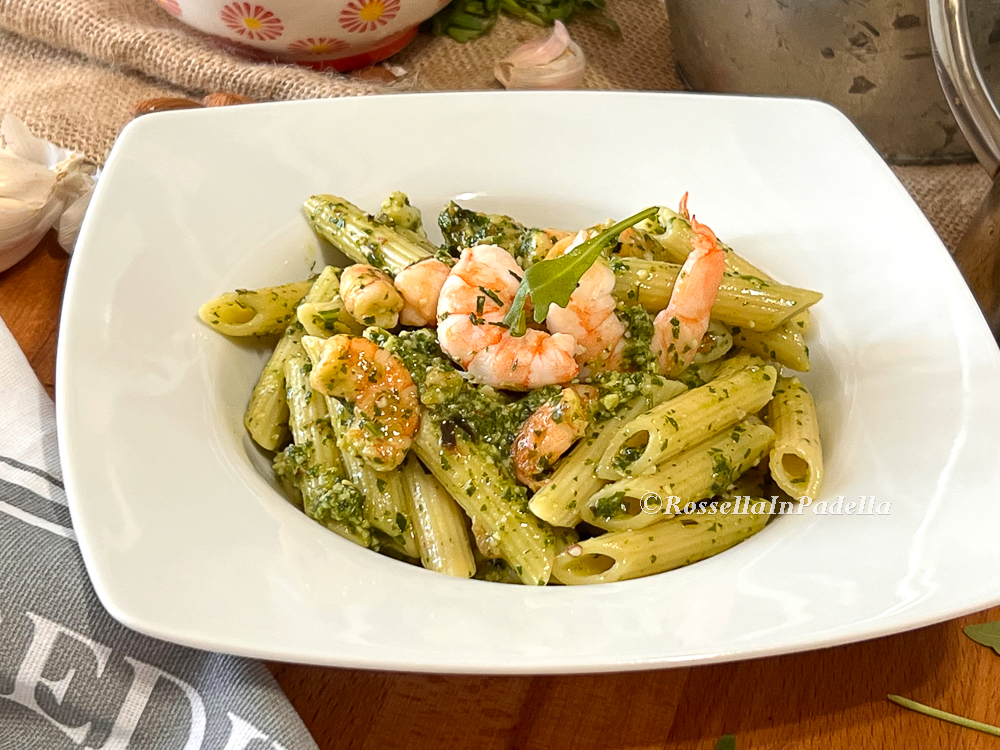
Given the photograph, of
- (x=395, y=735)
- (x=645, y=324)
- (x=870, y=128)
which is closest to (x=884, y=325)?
(x=645, y=324)

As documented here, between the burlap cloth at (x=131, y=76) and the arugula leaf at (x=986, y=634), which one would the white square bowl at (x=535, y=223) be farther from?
the burlap cloth at (x=131, y=76)

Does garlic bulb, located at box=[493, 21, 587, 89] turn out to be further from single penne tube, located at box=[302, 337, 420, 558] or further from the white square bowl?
single penne tube, located at box=[302, 337, 420, 558]

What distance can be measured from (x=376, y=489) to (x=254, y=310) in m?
0.41

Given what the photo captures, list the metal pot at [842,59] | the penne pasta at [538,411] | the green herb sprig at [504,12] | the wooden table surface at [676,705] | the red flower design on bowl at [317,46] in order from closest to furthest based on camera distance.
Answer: the wooden table surface at [676,705]
the penne pasta at [538,411]
the metal pot at [842,59]
the red flower design on bowl at [317,46]
the green herb sprig at [504,12]

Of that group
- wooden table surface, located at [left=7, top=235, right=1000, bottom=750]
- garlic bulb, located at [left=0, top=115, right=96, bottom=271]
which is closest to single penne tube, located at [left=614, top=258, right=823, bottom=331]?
wooden table surface, located at [left=7, top=235, right=1000, bottom=750]

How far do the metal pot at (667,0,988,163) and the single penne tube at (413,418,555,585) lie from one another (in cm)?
129

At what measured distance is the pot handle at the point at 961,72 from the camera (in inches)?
61.2

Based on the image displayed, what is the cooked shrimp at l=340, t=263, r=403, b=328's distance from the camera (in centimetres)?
144

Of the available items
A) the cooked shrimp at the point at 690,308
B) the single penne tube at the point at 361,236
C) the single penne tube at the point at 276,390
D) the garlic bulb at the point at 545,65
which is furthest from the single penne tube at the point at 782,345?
the garlic bulb at the point at 545,65

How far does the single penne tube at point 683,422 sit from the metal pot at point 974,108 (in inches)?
24.2

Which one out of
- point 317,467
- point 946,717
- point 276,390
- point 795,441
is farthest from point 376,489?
point 946,717

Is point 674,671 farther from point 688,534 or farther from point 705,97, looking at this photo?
point 705,97

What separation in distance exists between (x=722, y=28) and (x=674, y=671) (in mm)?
1552

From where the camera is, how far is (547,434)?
4.40ft
